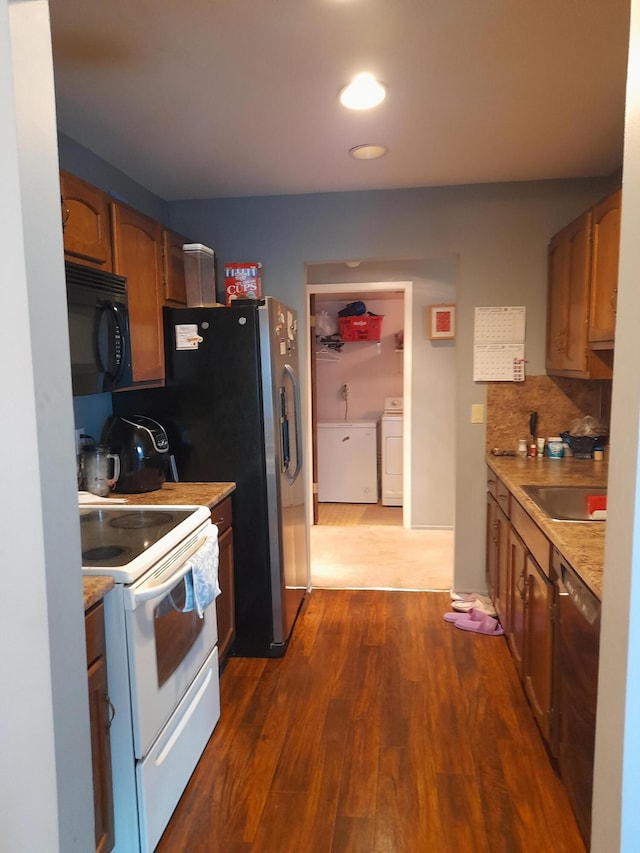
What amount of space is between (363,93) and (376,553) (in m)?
3.04

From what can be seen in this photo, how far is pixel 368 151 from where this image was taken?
2.55m

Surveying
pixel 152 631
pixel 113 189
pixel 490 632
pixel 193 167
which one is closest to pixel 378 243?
pixel 193 167

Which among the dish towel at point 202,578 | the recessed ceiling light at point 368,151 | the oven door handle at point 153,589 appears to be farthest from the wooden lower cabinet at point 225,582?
the recessed ceiling light at point 368,151

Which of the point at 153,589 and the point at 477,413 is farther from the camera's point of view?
the point at 477,413

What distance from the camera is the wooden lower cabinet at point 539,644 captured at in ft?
6.14

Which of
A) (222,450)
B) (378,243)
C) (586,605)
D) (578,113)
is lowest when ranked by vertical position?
(586,605)

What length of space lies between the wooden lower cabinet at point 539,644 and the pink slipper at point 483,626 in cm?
64

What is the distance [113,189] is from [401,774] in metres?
2.78

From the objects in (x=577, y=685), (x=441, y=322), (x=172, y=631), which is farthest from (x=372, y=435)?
(x=577, y=685)

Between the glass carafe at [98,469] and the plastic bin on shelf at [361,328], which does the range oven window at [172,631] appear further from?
the plastic bin on shelf at [361,328]

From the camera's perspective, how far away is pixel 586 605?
4.76 ft

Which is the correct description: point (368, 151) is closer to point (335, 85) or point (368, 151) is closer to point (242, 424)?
point (335, 85)

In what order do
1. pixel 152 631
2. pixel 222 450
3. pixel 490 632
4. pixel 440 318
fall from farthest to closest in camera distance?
1. pixel 440 318
2. pixel 490 632
3. pixel 222 450
4. pixel 152 631

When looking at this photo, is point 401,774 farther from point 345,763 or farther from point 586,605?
point 586,605
